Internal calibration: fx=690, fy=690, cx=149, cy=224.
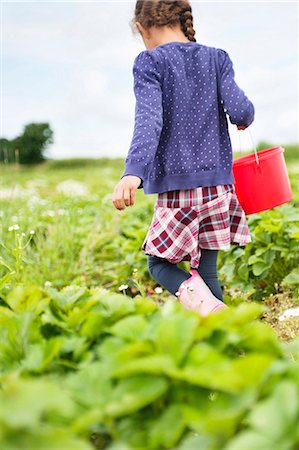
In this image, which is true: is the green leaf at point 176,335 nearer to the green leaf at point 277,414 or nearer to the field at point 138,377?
the field at point 138,377

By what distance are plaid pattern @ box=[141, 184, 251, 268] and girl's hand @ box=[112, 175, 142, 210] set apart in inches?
17.2

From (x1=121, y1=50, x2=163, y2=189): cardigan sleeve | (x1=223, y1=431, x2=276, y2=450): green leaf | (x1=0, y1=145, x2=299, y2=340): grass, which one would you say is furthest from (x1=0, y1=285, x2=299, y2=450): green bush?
(x1=0, y1=145, x2=299, y2=340): grass

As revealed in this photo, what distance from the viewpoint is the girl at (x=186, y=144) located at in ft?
8.91

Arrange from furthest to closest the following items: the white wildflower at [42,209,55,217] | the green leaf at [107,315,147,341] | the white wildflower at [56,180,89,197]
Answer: the white wildflower at [56,180,89,197] → the white wildflower at [42,209,55,217] → the green leaf at [107,315,147,341]

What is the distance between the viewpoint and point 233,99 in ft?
9.09

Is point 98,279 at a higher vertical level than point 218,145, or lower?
lower

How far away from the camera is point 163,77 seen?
8.90ft

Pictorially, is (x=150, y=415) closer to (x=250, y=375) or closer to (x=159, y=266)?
(x=250, y=375)

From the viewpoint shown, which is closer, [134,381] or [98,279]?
[134,381]

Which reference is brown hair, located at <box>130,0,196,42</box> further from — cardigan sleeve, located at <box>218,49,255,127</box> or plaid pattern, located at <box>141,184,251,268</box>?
plaid pattern, located at <box>141,184,251,268</box>

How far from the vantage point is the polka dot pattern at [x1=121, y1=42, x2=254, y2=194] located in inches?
107

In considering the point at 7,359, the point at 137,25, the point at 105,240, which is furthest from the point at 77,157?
the point at 7,359

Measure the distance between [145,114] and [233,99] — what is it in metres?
0.45

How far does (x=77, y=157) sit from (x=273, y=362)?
1868 cm
